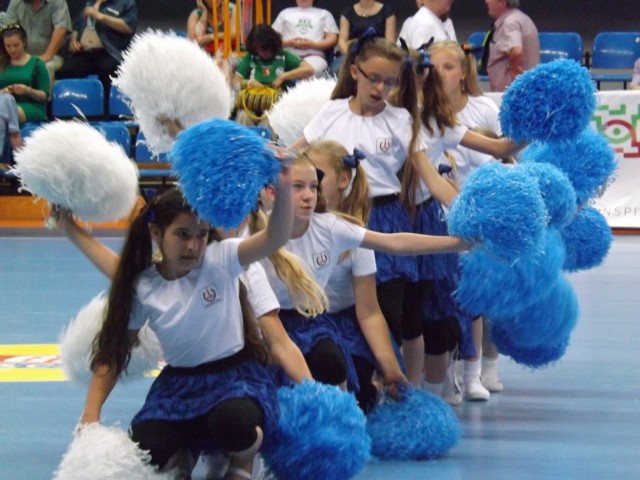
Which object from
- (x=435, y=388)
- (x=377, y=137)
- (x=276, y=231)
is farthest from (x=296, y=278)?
(x=435, y=388)

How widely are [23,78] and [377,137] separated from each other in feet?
21.6

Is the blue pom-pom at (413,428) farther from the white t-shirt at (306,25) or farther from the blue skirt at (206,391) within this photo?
the white t-shirt at (306,25)

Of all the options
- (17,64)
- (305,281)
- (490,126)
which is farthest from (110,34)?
(305,281)

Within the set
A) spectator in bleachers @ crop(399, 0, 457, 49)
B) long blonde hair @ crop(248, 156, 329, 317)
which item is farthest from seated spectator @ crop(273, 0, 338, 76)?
long blonde hair @ crop(248, 156, 329, 317)

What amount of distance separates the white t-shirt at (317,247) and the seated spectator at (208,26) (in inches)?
240

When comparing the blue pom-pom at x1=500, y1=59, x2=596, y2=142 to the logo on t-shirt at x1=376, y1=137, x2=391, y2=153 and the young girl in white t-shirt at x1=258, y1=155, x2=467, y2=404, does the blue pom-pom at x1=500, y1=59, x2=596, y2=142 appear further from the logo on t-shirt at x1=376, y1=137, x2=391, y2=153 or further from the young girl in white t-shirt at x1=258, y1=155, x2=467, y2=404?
the young girl in white t-shirt at x1=258, y1=155, x2=467, y2=404

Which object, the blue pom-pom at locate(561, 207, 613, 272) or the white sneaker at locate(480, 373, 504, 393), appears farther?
the white sneaker at locate(480, 373, 504, 393)

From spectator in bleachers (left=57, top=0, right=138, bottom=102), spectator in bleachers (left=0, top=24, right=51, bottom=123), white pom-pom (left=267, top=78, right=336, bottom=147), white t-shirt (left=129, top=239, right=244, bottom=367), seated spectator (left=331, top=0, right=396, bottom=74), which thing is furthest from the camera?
spectator in bleachers (left=57, top=0, right=138, bottom=102)

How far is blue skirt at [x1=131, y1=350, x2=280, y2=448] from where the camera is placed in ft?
9.68

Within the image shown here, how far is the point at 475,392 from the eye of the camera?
14.3 ft

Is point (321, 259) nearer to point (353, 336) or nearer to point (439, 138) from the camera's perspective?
point (353, 336)

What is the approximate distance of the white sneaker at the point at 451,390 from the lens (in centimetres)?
432

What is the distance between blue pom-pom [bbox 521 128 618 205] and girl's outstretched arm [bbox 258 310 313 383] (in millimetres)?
1206

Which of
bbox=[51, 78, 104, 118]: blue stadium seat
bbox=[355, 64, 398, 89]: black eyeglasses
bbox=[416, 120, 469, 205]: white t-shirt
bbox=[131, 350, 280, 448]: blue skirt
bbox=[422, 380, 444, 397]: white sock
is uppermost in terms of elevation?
bbox=[355, 64, 398, 89]: black eyeglasses
